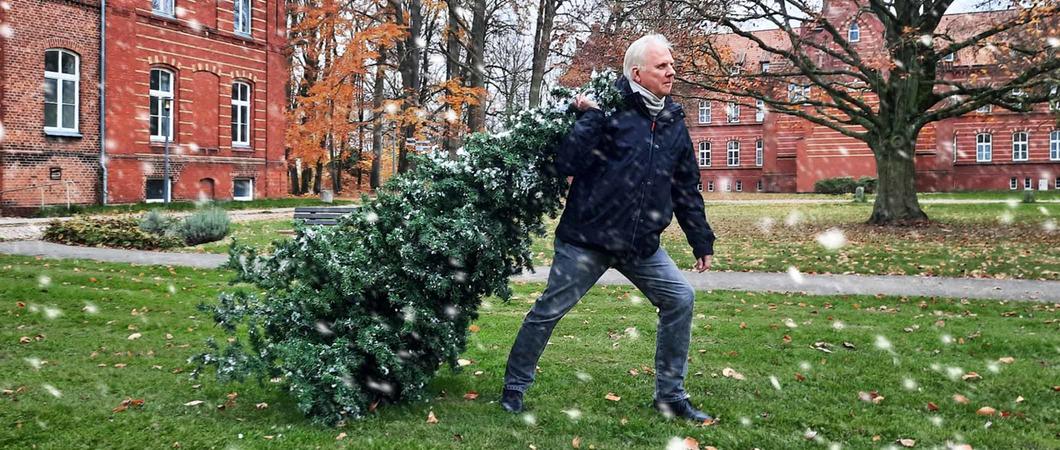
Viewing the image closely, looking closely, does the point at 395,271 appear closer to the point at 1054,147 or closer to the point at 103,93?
the point at 103,93

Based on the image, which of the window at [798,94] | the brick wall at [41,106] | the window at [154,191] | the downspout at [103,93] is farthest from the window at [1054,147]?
the brick wall at [41,106]

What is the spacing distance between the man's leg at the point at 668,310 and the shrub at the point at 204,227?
1326cm

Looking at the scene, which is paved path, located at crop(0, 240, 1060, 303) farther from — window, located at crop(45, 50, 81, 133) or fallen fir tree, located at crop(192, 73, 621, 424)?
window, located at crop(45, 50, 81, 133)

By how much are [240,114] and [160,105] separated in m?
3.56

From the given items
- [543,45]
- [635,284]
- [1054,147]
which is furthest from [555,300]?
[1054,147]

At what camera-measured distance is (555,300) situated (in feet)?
14.0

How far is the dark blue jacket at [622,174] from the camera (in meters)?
4.04

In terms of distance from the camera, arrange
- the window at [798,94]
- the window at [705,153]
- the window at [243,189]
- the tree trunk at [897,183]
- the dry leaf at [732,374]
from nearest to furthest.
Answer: the dry leaf at [732,374], the tree trunk at [897,183], the window at [798,94], the window at [243,189], the window at [705,153]

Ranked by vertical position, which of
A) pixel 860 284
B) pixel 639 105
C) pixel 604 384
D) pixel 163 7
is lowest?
pixel 604 384

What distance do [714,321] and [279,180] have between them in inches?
1044

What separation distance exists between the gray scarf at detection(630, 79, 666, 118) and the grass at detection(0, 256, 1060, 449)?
1.61 meters

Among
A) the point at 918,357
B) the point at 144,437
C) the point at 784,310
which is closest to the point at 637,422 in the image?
the point at 144,437

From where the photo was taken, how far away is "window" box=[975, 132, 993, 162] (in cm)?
4822

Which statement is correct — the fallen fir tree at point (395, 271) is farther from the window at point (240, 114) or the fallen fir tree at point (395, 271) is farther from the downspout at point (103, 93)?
the window at point (240, 114)
